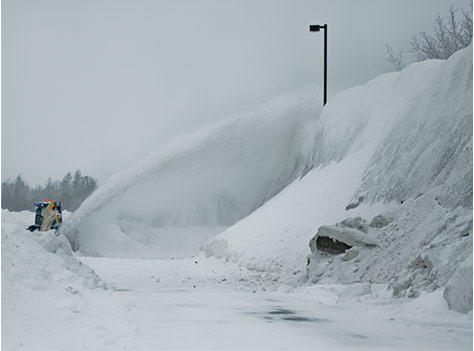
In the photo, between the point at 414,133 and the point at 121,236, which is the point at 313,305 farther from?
the point at 121,236

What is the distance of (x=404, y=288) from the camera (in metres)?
9.97

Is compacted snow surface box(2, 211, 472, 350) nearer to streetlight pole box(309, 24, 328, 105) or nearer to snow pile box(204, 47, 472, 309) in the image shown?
snow pile box(204, 47, 472, 309)

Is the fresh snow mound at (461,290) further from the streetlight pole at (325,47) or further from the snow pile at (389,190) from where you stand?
the streetlight pole at (325,47)

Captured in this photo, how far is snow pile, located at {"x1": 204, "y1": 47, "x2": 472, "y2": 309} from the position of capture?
10.9 metres

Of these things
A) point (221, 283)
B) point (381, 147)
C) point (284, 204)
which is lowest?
point (221, 283)

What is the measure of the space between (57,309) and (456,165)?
8.95 m

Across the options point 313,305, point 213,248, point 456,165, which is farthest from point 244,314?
point 213,248

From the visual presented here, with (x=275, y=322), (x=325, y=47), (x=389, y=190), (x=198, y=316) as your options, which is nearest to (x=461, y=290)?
(x=275, y=322)

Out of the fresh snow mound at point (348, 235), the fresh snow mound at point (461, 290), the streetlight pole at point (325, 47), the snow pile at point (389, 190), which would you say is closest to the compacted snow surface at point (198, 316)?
the fresh snow mound at point (461, 290)

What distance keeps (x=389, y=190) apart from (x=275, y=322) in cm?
881

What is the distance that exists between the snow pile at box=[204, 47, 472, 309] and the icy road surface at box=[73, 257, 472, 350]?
3.06ft

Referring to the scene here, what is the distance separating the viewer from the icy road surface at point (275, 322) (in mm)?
6559

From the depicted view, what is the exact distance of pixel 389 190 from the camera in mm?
15992

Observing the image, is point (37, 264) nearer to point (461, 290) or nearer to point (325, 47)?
point (461, 290)
